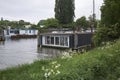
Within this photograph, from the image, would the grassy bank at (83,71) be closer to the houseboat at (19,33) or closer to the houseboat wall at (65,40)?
the houseboat wall at (65,40)

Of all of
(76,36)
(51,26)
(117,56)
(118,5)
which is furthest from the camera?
(51,26)

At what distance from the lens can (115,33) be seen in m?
18.6

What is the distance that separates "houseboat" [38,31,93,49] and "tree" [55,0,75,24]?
129 ft

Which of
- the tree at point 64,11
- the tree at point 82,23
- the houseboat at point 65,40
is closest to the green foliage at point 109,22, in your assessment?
the houseboat at point 65,40

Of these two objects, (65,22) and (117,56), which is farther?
(65,22)

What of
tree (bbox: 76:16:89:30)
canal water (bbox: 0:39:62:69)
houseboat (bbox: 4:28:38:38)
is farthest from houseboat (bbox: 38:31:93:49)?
houseboat (bbox: 4:28:38:38)

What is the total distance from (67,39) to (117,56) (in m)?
36.5

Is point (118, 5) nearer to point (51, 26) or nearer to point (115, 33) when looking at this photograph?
point (115, 33)

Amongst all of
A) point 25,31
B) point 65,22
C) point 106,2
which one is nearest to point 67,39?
point 106,2

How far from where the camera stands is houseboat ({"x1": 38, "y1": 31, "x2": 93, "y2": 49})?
44.4 m

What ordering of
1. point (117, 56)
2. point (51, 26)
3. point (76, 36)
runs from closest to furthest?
point (117, 56) → point (76, 36) → point (51, 26)

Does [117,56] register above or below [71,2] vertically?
below

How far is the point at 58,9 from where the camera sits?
90.1 metres

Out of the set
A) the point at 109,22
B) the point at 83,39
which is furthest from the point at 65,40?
the point at 109,22
